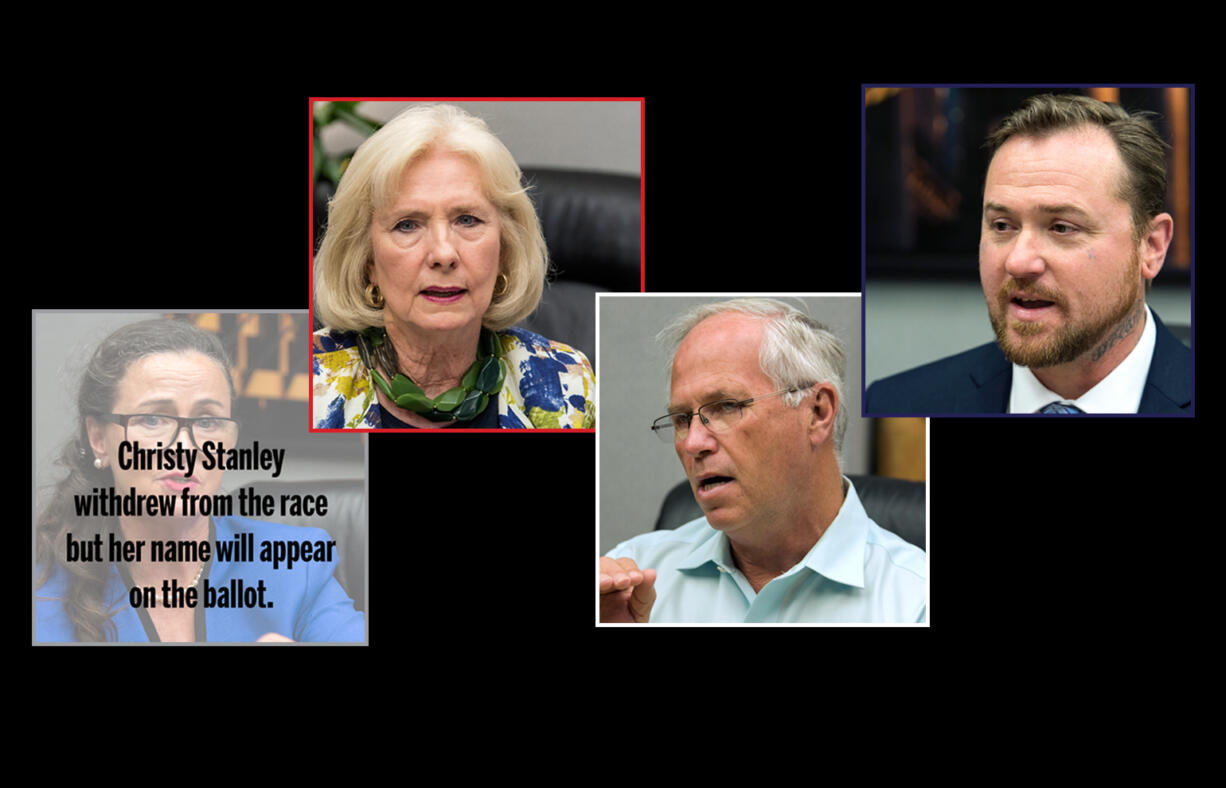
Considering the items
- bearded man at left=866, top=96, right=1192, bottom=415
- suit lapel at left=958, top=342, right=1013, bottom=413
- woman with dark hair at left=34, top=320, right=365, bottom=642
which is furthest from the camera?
woman with dark hair at left=34, top=320, right=365, bottom=642

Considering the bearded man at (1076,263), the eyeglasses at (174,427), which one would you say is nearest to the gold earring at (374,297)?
the eyeglasses at (174,427)

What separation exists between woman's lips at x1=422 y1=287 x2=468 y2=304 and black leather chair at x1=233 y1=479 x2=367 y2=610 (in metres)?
0.58

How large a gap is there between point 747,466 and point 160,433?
1.72 m

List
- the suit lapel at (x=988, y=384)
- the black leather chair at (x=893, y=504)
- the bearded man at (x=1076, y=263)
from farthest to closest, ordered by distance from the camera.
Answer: the black leather chair at (x=893, y=504) < the suit lapel at (x=988, y=384) < the bearded man at (x=1076, y=263)

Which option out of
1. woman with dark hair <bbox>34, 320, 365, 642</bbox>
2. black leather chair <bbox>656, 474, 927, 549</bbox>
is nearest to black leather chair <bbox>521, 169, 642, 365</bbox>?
black leather chair <bbox>656, 474, 927, 549</bbox>

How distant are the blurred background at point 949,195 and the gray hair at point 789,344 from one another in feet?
0.79

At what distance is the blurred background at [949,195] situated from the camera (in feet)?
14.4

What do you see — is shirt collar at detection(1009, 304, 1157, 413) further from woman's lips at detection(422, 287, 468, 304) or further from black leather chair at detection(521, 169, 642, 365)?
woman's lips at detection(422, 287, 468, 304)

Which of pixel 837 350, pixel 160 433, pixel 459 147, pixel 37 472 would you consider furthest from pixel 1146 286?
pixel 37 472

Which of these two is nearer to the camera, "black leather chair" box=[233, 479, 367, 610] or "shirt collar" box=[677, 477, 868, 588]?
"shirt collar" box=[677, 477, 868, 588]

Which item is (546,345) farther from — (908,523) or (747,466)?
(908,523)

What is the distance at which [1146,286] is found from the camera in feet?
14.3

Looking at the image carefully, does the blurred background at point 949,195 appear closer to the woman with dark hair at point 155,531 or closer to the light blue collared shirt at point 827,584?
the light blue collared shirt at point 827,584

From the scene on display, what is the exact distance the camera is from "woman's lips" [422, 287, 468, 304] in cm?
452
